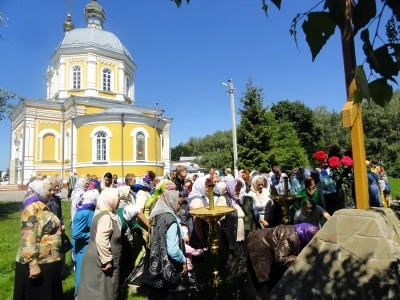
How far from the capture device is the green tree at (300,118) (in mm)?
38000

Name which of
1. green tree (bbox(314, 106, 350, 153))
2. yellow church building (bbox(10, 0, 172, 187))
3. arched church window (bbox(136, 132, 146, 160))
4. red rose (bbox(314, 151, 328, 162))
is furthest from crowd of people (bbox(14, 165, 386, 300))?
green tree (bbox(314, 106, 350, 153))

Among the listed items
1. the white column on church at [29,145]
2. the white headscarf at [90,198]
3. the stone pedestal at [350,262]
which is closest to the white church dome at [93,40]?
the white column on church at [29,145]

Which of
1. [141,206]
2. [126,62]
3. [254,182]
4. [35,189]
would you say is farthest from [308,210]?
[126,62]

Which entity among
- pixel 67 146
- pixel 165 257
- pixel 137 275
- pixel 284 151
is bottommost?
pixel 137 275

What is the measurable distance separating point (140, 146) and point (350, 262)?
25235 mm

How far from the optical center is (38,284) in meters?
3.40

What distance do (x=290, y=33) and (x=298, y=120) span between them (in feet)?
129

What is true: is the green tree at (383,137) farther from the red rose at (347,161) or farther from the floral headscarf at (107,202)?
the floral headscarf at (107,202)

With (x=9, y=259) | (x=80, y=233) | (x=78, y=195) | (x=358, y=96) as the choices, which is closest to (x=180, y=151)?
(x=9, y=259)

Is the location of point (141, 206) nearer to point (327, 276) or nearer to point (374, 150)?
point (327, 276)

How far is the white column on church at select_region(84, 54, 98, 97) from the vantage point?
97.9 ft

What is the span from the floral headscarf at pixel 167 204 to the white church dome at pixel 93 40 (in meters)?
30.2

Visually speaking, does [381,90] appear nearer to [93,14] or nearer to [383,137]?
[383,137]

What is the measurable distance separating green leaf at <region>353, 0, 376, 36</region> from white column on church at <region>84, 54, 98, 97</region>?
31.3 meters
